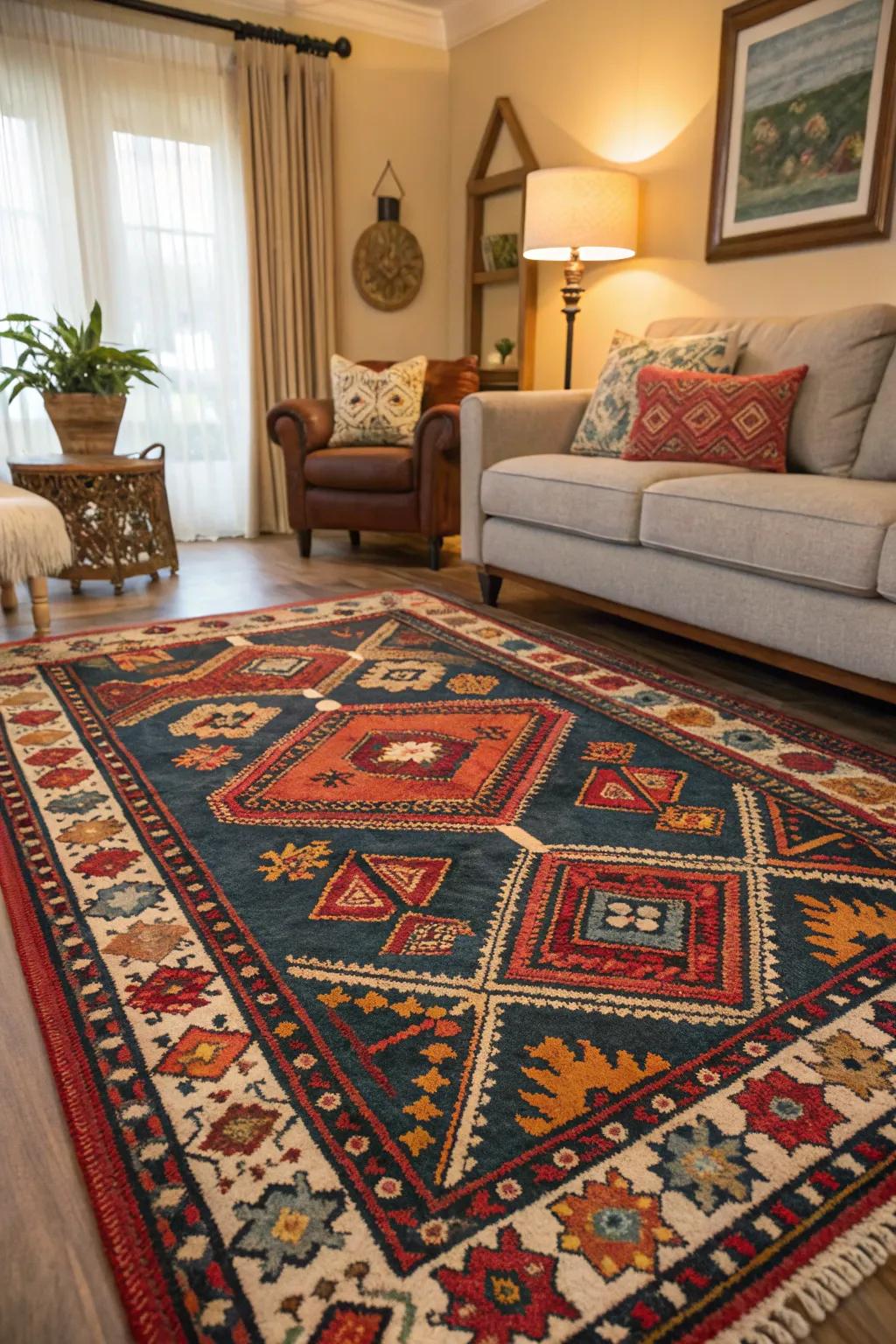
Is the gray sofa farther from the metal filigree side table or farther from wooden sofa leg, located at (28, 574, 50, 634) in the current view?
wooden sofa leg, located at (28, 574, 50, 634)

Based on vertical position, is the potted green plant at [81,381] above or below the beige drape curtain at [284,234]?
below

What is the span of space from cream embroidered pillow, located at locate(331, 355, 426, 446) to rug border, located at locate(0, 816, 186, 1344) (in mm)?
3044

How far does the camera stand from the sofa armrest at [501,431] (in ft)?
10.2

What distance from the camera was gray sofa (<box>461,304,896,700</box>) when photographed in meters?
2.02

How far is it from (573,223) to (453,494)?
1.13 m

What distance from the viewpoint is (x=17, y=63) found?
3.82 m

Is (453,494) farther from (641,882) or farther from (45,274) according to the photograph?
(641,882)

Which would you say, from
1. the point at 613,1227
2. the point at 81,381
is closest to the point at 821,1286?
the point at 613,1227

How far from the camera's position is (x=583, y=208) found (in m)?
3.58

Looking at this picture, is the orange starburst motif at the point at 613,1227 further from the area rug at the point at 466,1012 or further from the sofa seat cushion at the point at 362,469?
the sofa seat cushion at the point at 362,469

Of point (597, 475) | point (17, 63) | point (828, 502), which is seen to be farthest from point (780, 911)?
point (17, 63)

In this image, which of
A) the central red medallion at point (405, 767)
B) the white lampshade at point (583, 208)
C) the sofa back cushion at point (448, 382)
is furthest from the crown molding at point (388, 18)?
the central red medallion at point (405, 767)

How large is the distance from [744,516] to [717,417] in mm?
611

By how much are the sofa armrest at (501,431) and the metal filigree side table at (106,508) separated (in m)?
1.20
